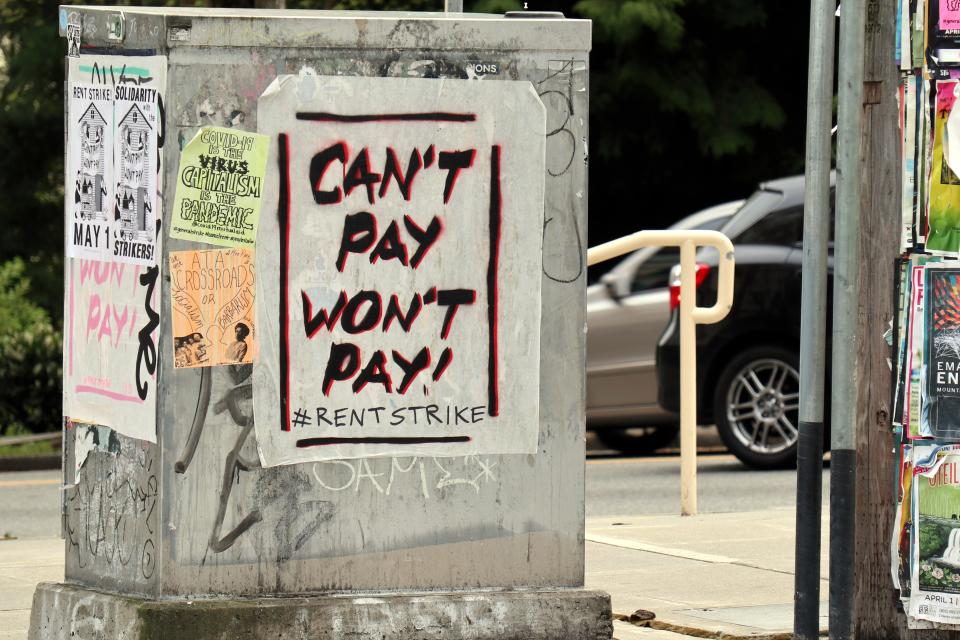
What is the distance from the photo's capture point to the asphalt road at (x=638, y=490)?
10.5m

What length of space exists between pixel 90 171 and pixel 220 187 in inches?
21.7

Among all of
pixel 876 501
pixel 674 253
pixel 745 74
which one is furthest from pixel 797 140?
pixel 876 501

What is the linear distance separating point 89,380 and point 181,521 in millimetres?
638

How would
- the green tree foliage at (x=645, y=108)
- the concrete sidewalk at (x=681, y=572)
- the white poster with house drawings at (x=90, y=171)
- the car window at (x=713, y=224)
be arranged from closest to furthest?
the white poster with house drawings at (x=90, y=171) < the concrete sidewalk at (x=681, y=572) < the car window at (x=713, y=224) < the green tree foliage at (x=645, y=108)

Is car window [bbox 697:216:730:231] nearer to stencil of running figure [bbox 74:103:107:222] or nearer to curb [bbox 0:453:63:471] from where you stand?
curb [bbox 0:453:63:471]

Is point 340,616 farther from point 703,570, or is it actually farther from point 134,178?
point 703,570

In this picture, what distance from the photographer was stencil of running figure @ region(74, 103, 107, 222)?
17.5 feet

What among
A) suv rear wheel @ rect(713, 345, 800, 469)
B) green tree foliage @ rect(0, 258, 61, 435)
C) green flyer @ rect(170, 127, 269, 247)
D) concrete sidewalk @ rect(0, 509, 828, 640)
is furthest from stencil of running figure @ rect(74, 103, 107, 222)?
green tree foliage @ rect(0, 258, 61, 435)

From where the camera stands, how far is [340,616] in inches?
203

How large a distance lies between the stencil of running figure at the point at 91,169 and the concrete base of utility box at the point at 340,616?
1165 mm

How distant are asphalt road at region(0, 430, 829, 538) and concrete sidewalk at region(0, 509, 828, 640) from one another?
3.40 ft

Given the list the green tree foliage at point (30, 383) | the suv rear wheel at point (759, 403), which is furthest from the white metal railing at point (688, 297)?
the green tree foliage at point (30, 383)

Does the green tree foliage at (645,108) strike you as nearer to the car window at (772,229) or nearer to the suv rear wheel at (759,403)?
the car window at (772,229)

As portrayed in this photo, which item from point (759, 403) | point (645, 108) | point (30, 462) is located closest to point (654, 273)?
point (759, 403)
